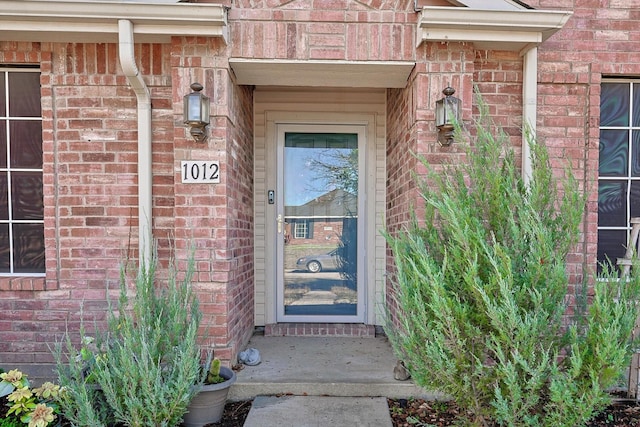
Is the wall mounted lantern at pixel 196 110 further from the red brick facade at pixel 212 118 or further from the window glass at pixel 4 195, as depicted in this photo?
the window glass at pixel 4 195

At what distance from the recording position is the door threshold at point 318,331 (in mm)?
3736

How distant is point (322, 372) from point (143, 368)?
4.35 ft

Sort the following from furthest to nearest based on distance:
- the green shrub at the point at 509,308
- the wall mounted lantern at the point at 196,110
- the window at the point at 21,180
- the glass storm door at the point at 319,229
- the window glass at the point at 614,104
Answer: the glass storm door at the point at 319,229 < the window glass at the point at 614,104 < the window at the point at 21,180 < the wall mounted lantern at the point at 196,110 < the green shrub at the point at 509,308

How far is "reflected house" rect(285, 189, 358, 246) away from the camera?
3893 millimetres

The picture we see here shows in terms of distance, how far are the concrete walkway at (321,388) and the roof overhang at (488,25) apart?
95.6 inches

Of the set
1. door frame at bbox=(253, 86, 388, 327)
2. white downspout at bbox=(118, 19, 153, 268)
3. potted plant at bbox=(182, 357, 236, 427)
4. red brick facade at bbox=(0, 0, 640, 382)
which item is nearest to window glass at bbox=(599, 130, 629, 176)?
red brick facade at bbox=(0, 0, 640, 382)

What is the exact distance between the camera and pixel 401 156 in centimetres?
316

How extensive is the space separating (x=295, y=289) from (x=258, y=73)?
2.14m

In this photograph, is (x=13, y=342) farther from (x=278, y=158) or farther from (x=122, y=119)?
(x=278, y=158)

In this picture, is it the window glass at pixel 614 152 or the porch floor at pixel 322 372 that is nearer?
the porch floor at pixel 322 372

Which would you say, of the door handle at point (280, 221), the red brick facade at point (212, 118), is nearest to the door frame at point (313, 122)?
the door handle at point (280, 221)

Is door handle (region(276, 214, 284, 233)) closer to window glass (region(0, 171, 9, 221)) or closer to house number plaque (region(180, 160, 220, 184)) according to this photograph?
house number plaque (region(180, 160, 220, 184))

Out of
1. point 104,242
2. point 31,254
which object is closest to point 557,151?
point 104,242

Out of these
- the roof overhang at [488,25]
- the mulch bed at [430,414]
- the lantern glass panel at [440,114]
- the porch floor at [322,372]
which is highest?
the roof overhang at [488,25]
